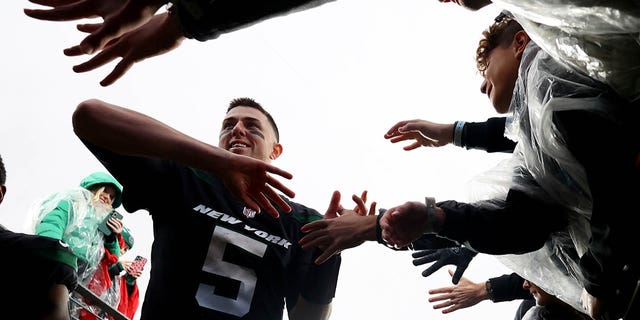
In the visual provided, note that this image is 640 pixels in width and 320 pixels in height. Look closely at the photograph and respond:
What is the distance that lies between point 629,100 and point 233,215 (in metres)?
1.11

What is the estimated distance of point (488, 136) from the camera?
6.25ft

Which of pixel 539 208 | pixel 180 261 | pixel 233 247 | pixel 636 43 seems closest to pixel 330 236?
pixel 233 247

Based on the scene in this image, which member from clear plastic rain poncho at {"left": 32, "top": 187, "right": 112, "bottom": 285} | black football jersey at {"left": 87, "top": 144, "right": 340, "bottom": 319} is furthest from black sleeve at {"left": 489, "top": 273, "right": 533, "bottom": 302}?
clear plastic rain poncho at {"left": 32, "top": 187, "right": 112, "bottom": 285}

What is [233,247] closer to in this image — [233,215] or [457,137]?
[233,215]

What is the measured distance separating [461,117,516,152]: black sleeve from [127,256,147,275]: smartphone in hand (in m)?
2.69

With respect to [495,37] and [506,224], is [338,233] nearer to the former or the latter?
[506,224]

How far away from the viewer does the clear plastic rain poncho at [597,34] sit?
0.93 m

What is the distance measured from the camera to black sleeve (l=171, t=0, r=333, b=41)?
31.5 inches

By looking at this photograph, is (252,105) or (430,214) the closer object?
(430,214)

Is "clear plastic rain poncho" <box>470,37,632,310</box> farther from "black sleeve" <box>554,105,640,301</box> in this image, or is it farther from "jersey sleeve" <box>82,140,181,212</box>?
"jersey sleeve" <box>82,140,181,212</box>

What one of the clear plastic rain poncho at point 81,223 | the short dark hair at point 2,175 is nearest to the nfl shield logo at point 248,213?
the short dark hair at point 2,175

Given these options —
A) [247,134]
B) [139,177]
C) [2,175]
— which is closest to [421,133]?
[247,134]

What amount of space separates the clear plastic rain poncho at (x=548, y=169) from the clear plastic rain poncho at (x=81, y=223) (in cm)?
221

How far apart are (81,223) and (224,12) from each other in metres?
2.44
